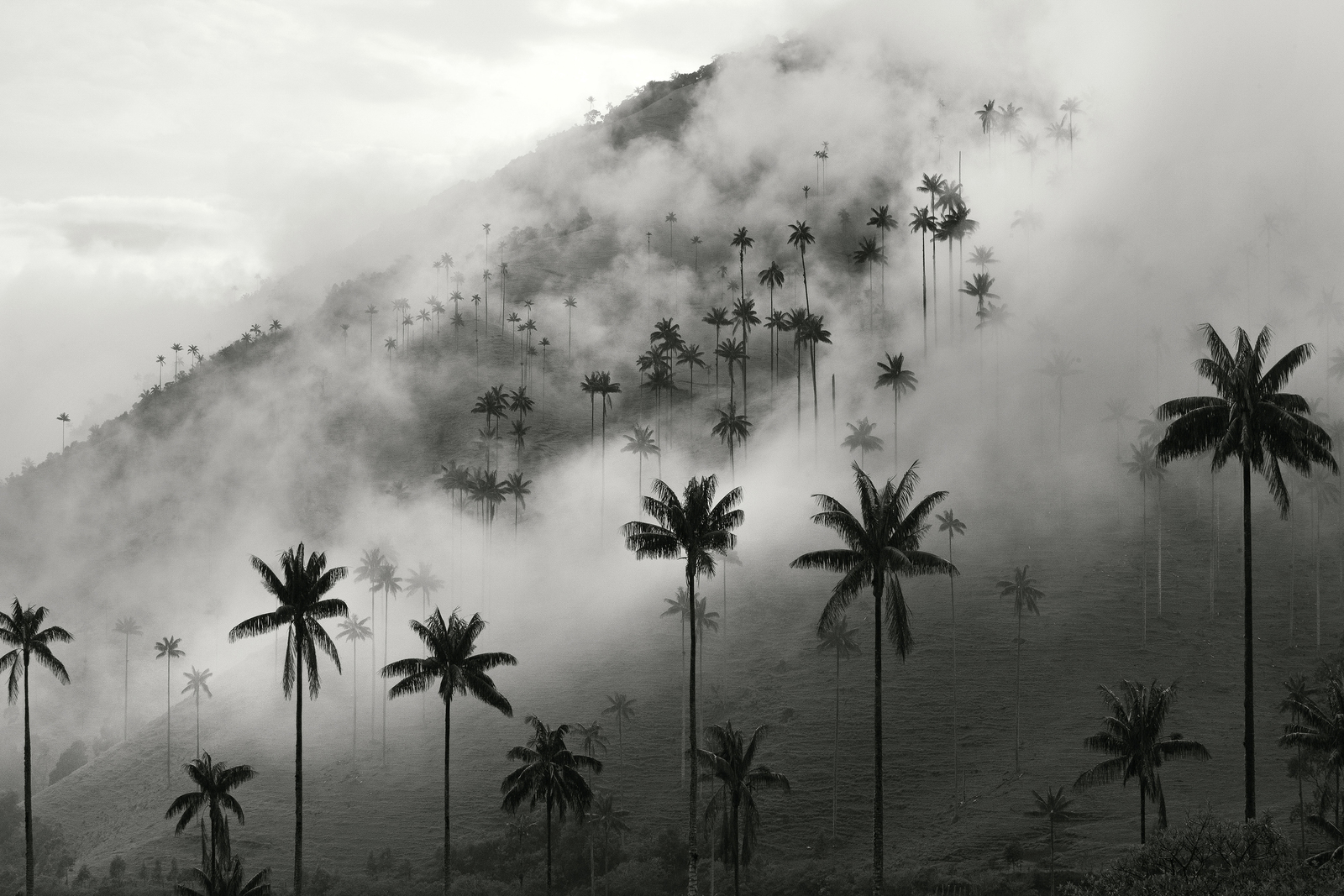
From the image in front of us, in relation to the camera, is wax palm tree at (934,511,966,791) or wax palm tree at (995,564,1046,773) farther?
wax palm tree at (995,564,1046,773)

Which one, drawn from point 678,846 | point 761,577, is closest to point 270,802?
point 678,846

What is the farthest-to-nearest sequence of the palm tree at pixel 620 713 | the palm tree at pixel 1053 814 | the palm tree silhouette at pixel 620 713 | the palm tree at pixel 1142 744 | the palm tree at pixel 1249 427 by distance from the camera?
the palm tree at pixel 620 713 → the palm tree silhouette at pixel 620 713 → the palm tree at pixel 1053 814 → the palm tree at pixel 1142 744 → the palm tree at pixel 1249 427

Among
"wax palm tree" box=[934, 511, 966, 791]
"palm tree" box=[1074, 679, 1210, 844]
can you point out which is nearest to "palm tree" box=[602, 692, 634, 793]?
"wax palm tree" box=[934, 511, 966, 791]

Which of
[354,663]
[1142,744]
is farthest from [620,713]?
[1142,744]

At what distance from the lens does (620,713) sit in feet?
440

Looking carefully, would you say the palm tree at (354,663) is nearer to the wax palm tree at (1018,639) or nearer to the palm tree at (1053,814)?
the wax palm tree at (1018,639)

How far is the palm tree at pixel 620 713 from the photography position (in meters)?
132

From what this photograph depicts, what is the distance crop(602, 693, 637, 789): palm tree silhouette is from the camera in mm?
131625

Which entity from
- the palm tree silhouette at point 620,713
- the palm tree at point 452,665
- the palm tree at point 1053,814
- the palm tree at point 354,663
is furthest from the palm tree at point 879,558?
the palm tree at point 354,663

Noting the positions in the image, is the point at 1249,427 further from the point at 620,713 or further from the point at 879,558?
the point at 620,713

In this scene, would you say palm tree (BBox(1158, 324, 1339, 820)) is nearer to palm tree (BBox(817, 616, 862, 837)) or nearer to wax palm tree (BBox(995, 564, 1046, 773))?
palm tree (BBox(817, 616, 862, 837))

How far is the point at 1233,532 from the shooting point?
561ft

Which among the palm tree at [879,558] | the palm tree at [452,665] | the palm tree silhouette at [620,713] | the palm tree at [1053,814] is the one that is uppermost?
the palm tree at [879,558]

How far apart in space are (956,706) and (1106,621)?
2589 cm
